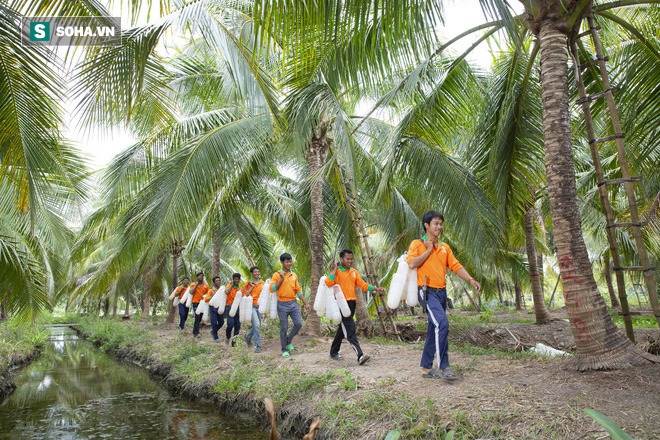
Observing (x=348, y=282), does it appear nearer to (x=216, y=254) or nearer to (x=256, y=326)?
(x=256, y=326)

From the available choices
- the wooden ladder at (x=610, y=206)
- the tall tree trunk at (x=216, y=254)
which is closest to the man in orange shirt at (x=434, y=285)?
the wooden ladder at (x=610, y=206)

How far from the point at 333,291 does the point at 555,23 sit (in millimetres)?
4378

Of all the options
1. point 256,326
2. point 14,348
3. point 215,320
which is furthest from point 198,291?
point 14,348

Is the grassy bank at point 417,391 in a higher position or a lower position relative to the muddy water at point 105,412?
higher

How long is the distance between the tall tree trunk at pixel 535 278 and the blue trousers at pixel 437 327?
691 cm

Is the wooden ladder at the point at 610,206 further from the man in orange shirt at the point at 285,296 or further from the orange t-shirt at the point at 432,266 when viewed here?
the man in orange shirt at the point at 285,296

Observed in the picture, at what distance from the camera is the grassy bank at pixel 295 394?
15.6 ft

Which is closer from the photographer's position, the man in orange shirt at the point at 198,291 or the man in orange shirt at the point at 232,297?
the man in orange shirt at the point at 232,297

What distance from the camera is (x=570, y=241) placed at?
529 cm

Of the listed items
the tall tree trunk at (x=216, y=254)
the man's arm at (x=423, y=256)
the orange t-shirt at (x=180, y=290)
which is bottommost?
the man's arm at (x=423, y=256)

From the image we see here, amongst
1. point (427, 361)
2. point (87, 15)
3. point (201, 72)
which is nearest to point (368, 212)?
point (201, 72)

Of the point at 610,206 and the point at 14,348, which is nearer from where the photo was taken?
the point at 610,206

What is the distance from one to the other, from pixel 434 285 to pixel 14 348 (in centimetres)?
1185

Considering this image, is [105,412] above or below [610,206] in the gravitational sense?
below
